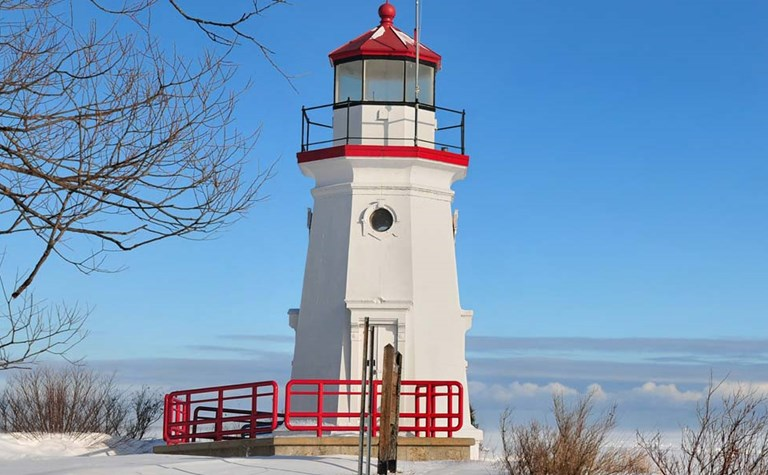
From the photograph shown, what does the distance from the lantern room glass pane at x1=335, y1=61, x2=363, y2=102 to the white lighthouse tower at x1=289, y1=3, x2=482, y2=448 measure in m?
0.02

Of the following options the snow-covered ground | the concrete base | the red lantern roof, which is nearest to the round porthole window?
the red lantern roof

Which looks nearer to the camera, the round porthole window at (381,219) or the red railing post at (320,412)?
the red railing post at (320,412)

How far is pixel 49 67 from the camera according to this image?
29.6 feet

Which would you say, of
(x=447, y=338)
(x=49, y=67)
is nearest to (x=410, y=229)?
(x=447, y=338)

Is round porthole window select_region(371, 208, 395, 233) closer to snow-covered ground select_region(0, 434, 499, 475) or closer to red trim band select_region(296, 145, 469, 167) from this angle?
red trim band select_region(296, 145, 469, 167)

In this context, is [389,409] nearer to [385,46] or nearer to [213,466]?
[213,466]

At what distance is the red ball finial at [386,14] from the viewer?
904 inches

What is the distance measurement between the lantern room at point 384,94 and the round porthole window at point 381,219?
134 cm

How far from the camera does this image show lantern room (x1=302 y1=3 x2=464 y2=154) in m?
21.8

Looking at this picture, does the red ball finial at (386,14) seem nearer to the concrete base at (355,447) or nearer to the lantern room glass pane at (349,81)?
the lantern room glass pane at (349,81)

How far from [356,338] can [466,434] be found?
8.87 feet

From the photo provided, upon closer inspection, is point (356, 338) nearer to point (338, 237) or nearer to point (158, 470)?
point (338, 237)

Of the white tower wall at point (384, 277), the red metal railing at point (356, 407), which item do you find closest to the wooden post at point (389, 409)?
the red metal railing at point (356, 407)

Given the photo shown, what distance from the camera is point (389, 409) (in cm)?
1478
